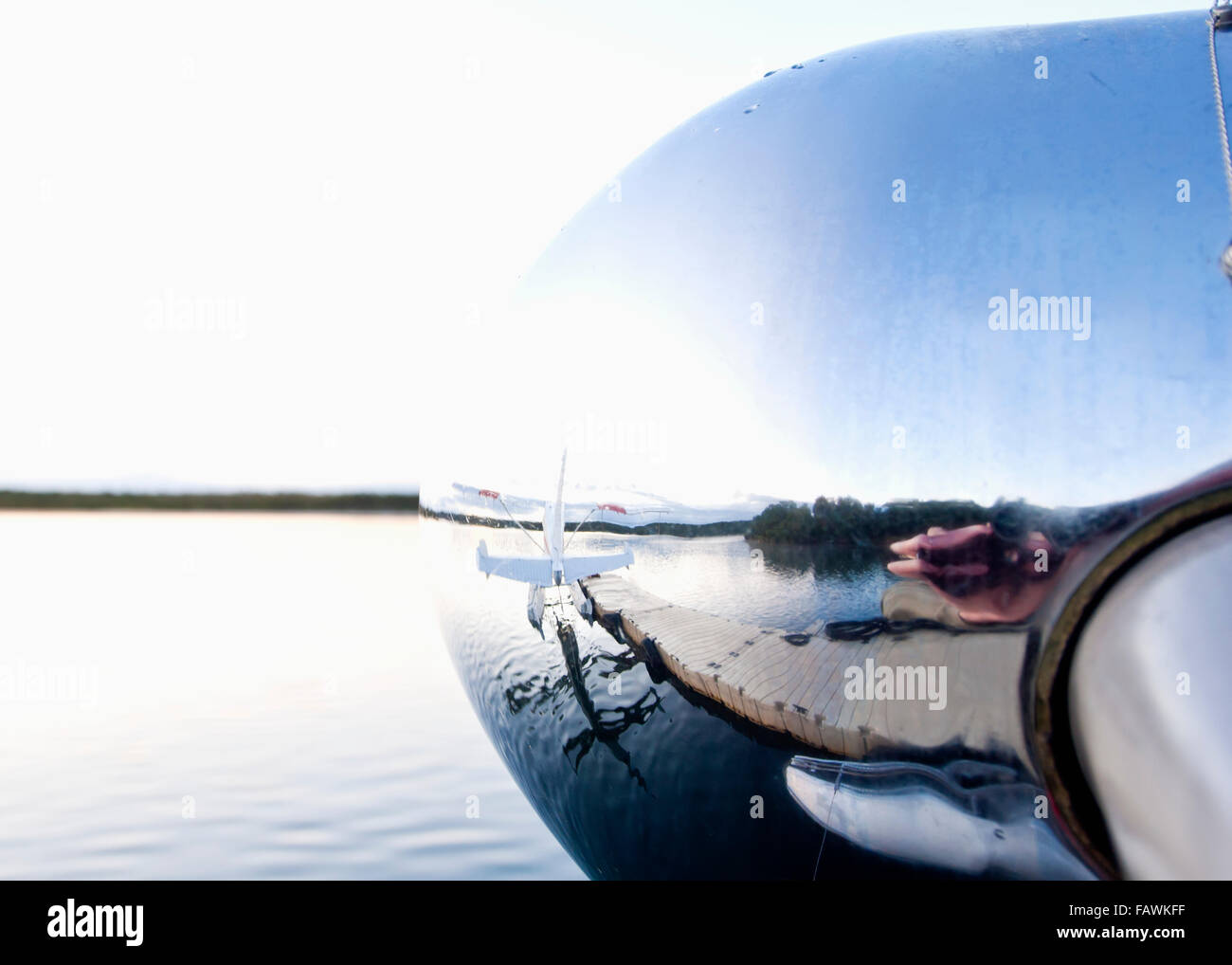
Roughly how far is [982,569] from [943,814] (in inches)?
24.2

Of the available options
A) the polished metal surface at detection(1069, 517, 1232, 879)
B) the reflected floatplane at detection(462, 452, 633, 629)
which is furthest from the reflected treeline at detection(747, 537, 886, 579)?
the polished metal surface at detection(1069, 517, 1232, 879)

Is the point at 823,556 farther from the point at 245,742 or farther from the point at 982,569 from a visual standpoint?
the point at 245,742

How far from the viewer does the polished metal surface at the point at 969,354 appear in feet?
8.95

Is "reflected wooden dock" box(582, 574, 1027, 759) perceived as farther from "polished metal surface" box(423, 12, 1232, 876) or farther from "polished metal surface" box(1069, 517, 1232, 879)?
"polished metal surface" box(1069, 517, 1232, 879)

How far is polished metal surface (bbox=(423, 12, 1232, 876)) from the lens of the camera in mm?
2727

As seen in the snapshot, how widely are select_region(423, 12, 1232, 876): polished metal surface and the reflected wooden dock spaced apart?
28 mm

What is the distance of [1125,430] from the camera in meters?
2.72

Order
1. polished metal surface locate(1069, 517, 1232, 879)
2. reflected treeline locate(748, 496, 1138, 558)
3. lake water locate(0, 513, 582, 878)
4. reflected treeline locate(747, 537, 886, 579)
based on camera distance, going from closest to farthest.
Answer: polished metal surface locate(1069, 517, 1232, 879) → reflected treeline locate(748, 496, 1138, 558) → reflected treeline locate(747, 537, 886, 579) → lake water locate(0, 513, 582, 878)

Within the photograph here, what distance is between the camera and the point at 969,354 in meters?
2.80

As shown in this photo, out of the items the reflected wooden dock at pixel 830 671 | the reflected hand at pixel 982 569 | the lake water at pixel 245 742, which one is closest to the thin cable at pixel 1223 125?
the reflected hand at pixel 982 569

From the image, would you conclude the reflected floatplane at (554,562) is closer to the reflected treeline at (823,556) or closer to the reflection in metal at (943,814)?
the reflected treeline at (823,556)
